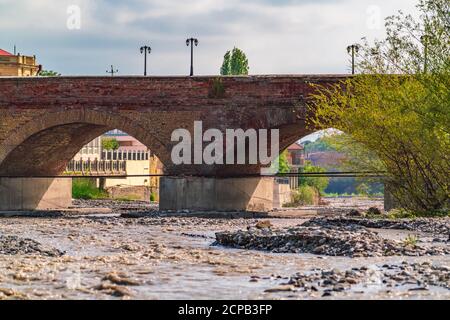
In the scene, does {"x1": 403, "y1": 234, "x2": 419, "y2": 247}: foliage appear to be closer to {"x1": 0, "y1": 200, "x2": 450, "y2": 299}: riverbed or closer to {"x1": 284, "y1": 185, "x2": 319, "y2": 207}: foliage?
{"x1": 0, "y1": 200, "x2": 450, "y2": 299}: riverbed

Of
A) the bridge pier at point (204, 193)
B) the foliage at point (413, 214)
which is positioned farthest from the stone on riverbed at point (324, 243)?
the bridge pier at point (204, 193)

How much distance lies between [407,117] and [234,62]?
214ft

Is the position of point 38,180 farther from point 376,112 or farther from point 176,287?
point 176,287

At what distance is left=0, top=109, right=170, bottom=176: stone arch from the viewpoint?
4103 centimetres

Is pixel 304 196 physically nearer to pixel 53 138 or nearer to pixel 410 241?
pixel 53 138

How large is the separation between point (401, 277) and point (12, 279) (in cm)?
658

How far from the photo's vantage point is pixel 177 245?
82.4ft

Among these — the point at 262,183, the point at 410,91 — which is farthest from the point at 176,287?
the point at 262,183

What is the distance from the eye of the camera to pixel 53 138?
43.8 metres

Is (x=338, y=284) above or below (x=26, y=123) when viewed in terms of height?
below

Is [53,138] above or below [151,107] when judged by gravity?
below

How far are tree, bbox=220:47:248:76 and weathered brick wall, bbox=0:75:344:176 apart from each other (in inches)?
2033

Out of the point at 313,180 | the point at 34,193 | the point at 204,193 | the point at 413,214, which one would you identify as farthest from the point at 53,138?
the point at 313,180
